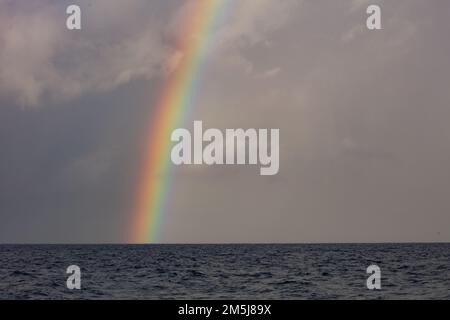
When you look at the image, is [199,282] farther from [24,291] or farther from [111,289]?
[24,291]

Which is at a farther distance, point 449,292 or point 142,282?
point 142,282

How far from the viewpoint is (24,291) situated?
46438mm
